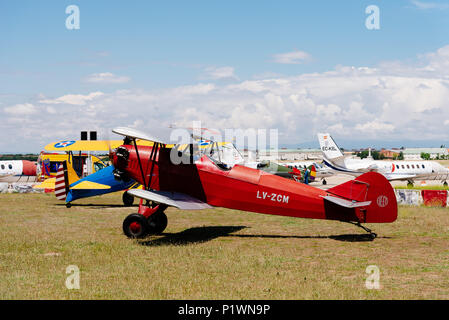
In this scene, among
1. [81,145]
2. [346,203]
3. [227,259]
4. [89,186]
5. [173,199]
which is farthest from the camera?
[81,145]

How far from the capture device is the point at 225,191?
41.4 ft

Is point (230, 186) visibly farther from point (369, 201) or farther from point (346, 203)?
point (369, 201)

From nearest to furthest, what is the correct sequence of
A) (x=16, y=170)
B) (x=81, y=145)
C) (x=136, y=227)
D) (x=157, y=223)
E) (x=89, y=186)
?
(x=136, y=227)
(x=157, y=223)
(x=89, y=186)
(x=81, y=145)
(x=16, y=170)

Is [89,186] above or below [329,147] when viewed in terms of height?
below

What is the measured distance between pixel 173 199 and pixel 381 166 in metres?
37.5

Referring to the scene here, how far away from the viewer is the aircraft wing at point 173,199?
36.7 feet

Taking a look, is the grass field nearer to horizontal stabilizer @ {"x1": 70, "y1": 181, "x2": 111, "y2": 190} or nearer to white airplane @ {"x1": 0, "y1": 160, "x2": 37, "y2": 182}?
horizontal stabilizer @ {"x1": 70, "y1": 181, "x2": 111, "y2": 190}

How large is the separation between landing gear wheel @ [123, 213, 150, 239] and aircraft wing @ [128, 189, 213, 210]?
951 mm

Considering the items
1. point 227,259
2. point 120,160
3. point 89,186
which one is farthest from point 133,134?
point 89,186

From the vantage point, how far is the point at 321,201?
471 inches

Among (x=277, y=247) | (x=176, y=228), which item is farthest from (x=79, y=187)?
(x=277, y=247)

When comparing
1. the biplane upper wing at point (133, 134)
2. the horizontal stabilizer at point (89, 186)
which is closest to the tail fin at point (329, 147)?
the horizontal stabilizer at point (89, 186)

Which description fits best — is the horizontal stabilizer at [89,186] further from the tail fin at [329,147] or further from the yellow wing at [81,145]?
the tail fin at [329,147]

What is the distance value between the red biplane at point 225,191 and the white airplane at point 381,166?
34027 mm
